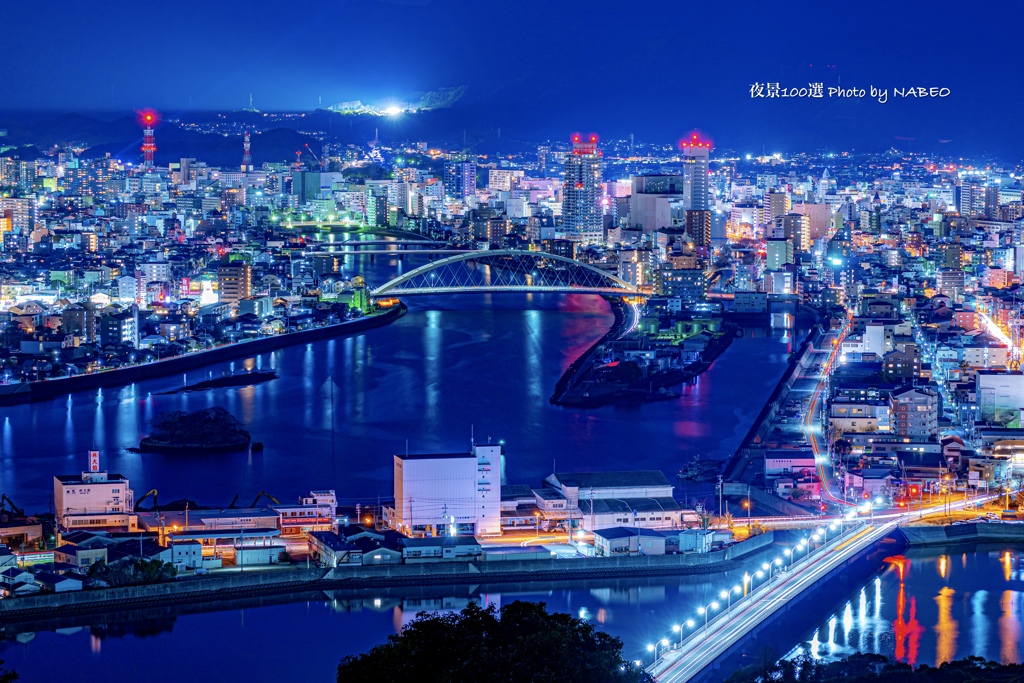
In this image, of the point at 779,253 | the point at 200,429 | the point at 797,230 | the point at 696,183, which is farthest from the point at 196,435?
the point at 696,183

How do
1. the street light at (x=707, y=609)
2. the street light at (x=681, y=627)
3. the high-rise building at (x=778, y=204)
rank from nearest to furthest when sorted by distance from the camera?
the street light at (x=681, y=627), the street light at (x=707, y=609), the high-rise building at (x=778, y=204)

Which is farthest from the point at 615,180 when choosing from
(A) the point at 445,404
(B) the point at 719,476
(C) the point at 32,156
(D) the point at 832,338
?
(B) the point at 719,476

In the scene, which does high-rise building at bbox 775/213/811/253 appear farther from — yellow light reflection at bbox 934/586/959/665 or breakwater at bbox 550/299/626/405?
yellow light reflection at bbox 934/586/959/665

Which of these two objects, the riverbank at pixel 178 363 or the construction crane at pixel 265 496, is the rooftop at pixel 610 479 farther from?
the riverbank at pixel 178 363

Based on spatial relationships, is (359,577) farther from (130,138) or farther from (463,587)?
(130,138)

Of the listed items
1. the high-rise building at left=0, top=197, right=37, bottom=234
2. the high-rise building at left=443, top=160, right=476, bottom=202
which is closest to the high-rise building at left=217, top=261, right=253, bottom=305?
the high-rise building at left=0, top=197, right=37, bottom=234

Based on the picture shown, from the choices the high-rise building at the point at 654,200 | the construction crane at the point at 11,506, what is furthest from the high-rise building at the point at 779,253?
the construction crane at the point at 11,506

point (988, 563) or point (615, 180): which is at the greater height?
point (615, 180)
